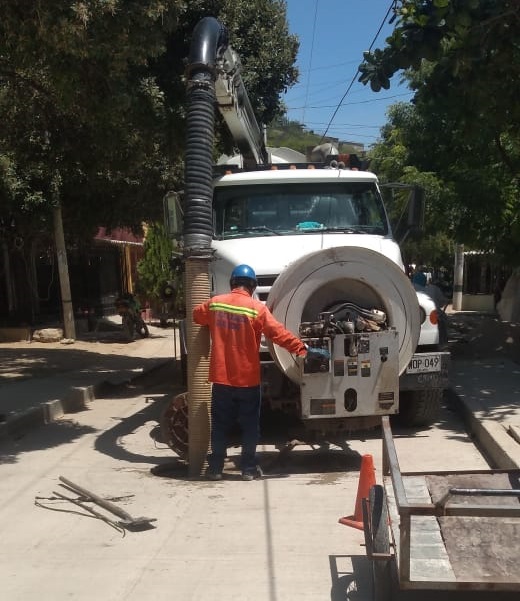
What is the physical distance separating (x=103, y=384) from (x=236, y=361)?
19.7 ft

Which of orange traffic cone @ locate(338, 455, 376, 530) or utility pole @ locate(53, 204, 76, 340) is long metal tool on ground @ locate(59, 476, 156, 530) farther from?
utility pole @ locate(53, 204, 76, 340)

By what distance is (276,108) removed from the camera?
40.1 ft

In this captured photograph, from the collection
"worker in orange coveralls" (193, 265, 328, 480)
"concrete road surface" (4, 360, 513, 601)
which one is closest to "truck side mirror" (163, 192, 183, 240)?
"worker in orange coveralls" (193, 265, 328, 480)

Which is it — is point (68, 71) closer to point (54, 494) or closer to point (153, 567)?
point (54, 494)

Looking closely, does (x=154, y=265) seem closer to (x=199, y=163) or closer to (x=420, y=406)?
(x=420, y=406)

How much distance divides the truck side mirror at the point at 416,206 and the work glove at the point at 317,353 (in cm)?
280

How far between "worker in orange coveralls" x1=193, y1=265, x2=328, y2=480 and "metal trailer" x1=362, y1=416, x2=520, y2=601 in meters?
1.70

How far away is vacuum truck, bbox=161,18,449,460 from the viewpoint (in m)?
6.05

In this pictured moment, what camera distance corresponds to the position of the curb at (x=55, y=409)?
7.87 meters

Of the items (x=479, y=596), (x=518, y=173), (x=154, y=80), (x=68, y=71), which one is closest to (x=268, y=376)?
(x=479, y=596)

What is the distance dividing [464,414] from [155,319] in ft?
61.5

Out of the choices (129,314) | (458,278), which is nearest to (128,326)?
(129,314)

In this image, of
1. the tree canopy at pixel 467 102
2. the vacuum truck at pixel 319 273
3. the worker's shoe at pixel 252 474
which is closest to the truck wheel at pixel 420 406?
the vacuum truck at pixel 319 273

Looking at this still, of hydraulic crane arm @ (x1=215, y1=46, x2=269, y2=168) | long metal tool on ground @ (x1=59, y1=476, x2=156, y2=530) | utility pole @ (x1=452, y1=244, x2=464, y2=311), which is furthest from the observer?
utility pole @ (x1=452, y1=244, x2=464, y2=311)
